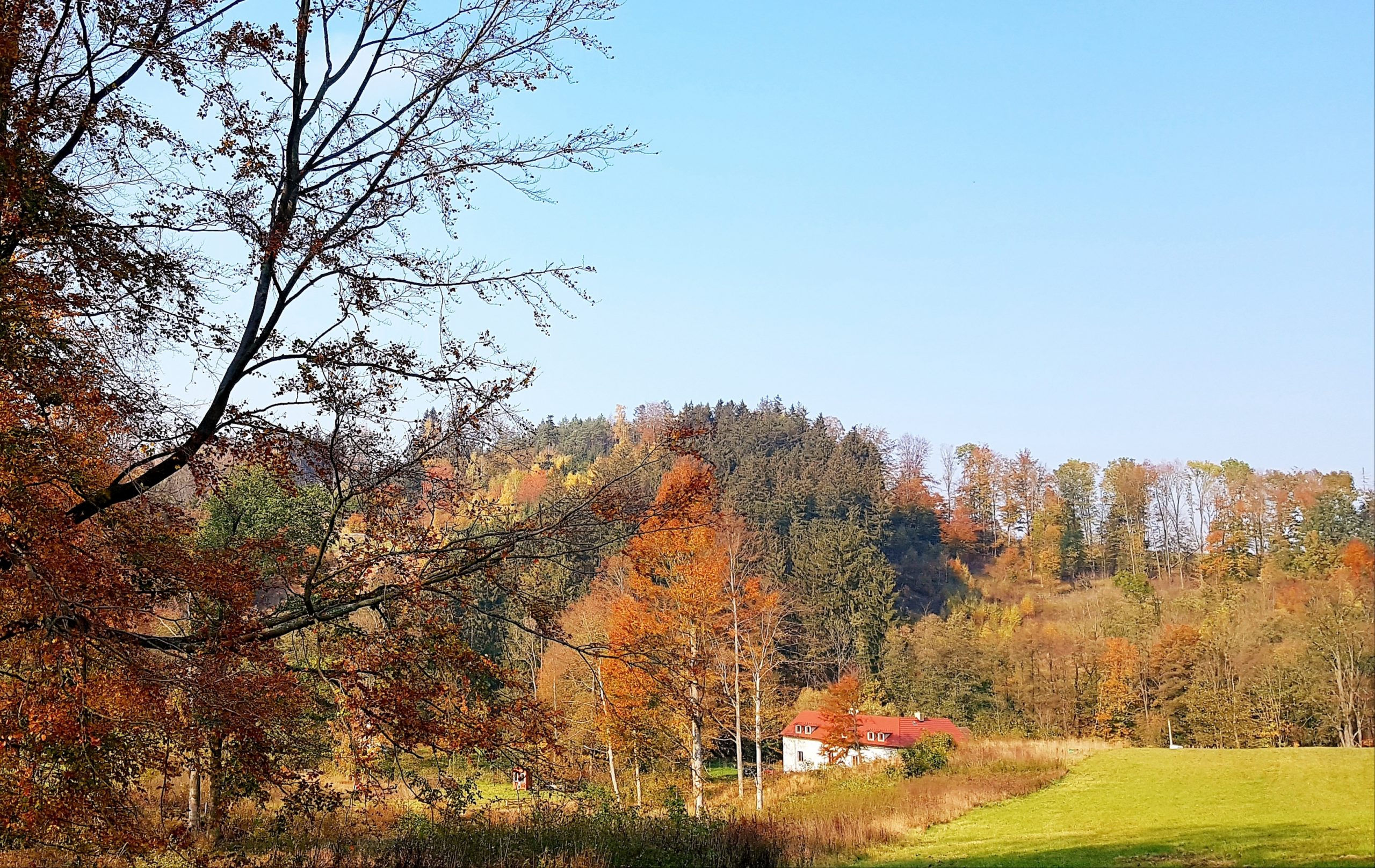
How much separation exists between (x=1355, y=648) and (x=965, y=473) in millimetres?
44670

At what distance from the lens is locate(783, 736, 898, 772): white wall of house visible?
115 feet

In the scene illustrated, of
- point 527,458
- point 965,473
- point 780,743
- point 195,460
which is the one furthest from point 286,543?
point 965,473

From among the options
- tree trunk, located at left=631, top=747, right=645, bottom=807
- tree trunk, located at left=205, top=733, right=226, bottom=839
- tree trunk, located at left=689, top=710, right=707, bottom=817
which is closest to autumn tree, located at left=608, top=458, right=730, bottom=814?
tree trunk, located at left=689, top=710, right=707, bottom=817

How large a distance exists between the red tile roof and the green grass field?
23.9 feet

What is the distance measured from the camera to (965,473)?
7712 cm

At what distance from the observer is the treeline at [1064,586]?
115 feet

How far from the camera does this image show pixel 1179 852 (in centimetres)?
1492

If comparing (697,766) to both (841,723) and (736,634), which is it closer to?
(736,634)

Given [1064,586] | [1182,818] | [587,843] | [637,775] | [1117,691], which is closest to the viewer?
Result: [587,843]

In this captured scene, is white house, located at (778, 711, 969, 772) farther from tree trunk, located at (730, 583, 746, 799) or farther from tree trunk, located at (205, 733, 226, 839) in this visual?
tree trunk, located at (205, 733, 226, 839)

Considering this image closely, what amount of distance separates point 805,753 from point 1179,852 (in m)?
24.7

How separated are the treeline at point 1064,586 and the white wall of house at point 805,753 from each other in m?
2.08

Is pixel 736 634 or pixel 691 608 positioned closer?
pixel 691 608

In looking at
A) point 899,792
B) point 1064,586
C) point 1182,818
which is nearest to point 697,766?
point 899,792
